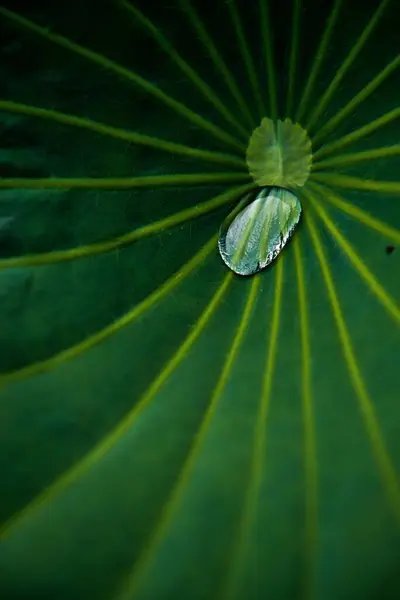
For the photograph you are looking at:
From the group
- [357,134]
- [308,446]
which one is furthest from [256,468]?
[357,134]

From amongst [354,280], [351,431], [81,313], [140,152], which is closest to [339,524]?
[351,431]

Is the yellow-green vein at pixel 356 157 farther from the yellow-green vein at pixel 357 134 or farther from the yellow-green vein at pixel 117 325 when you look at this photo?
the yellow-green vein at pixel 117 325

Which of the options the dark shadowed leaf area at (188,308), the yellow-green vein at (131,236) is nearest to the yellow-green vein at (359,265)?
the dark shadowed leaf area at (188,308)

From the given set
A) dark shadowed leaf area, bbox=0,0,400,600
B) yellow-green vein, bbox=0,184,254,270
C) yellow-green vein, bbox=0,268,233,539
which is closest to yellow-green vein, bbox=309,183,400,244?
dark shadowed leaf area, bbox=0,0,400,600

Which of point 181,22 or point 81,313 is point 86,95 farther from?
point 81,313

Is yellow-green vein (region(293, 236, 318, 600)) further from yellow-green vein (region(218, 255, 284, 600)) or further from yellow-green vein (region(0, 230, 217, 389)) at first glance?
yellow-green vein (region(0, 230, 217, 389))

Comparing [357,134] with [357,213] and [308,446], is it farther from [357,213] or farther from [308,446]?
[308,446]
